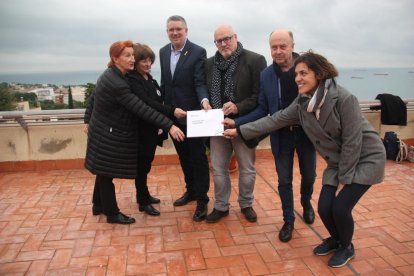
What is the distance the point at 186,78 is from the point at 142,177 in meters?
1.14

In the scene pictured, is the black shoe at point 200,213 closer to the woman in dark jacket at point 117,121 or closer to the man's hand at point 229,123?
the woman in dark jacket at point 117,121

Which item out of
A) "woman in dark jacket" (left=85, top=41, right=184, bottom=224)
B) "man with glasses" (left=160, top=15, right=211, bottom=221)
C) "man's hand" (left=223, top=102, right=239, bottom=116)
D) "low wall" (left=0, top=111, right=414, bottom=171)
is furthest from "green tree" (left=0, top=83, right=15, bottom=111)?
"man's hand" (left=223, top=102, right=239, bottom=116)

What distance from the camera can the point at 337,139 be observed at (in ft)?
8.84

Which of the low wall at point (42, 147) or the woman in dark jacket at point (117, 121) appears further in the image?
the low wall at point (42, 147)

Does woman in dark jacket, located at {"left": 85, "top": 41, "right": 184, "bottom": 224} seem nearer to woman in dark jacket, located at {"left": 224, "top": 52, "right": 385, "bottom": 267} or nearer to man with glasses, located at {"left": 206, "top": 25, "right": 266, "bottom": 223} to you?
man with glasses, located at {"left": 206, "top": 25, "right": 266, "bottom": 223}

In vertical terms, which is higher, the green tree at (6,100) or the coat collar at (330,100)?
the coat collar at (330,100)

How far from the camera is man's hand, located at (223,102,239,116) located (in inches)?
129

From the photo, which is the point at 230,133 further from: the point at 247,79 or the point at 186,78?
the point at 186,78

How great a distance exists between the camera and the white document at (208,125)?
3295 millimetres

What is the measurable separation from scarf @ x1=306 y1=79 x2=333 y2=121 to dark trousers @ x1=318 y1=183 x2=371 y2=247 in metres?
0.62

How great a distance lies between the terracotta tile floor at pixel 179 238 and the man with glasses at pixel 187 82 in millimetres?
452

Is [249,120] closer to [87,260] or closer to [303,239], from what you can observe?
[303,239]

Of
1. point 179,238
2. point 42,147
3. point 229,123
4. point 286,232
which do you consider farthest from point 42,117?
point 286,232

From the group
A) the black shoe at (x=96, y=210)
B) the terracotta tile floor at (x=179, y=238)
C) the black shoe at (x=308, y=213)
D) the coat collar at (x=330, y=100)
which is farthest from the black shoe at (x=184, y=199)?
the coat collar at (x=330, y=100)
